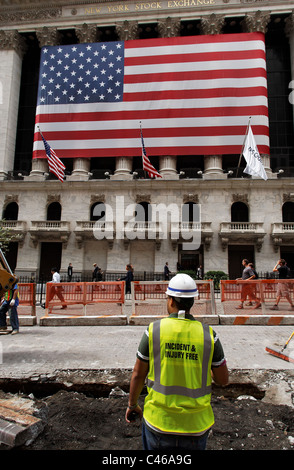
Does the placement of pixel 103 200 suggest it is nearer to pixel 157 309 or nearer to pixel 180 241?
pixel 180 241

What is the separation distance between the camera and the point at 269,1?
25.9 meters

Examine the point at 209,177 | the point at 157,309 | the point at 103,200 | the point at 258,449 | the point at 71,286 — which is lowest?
the point at 258,449

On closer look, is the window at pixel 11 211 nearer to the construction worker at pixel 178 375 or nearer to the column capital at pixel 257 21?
the column capital at pixel 257 21

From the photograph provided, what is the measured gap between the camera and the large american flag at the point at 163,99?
23.4 m

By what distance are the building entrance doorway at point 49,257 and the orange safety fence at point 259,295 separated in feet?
59.9

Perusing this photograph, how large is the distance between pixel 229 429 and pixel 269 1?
112 ft

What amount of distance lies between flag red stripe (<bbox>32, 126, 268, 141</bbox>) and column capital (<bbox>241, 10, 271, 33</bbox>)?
383 inches

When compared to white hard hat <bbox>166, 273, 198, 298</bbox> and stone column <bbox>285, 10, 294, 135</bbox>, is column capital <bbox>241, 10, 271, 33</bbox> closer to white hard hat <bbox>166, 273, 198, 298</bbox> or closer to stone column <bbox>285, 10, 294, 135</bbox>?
stone column <bbox>285, 10, 294, 135</bbox>

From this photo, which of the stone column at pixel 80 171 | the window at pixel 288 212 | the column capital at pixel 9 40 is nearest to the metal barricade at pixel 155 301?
the window at pixel 288 212

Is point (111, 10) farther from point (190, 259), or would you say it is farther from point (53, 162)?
point (190, 259)

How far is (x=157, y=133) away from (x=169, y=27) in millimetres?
11063

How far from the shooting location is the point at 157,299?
31.7ft

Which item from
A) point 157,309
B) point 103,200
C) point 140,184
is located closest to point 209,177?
point 140,184

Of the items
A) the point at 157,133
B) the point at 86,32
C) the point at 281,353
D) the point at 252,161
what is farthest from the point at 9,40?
the point at 281,353
